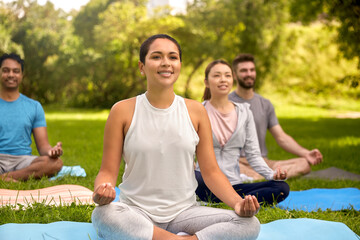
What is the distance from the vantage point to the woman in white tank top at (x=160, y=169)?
2.38 m

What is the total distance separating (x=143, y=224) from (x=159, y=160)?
377mm

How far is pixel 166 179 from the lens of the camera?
2479 millimetres

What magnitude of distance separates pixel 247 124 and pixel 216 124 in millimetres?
303

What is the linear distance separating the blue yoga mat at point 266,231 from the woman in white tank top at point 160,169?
49 cm

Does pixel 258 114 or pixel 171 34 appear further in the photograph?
pixel 171 34

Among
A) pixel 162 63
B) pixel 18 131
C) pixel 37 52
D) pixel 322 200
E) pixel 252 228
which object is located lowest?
pixel 322 200

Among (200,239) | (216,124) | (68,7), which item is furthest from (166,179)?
(68,7)

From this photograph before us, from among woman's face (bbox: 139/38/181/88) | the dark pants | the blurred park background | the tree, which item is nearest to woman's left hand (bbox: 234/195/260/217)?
woman's face (bbox: 139/38/181/88)

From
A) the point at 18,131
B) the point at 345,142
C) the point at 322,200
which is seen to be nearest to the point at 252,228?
the point at 322,200

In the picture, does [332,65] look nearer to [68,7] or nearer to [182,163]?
[68,7]

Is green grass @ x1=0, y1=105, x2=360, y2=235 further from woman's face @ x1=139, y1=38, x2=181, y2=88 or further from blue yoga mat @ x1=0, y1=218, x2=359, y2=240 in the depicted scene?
woman's face @ x1=139, y1=38, x2=181, y2=88

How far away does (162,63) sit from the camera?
2.45m

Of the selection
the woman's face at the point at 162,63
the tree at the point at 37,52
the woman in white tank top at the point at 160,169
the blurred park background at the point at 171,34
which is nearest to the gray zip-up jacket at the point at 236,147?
the woman in white tank top at the point at 160,169

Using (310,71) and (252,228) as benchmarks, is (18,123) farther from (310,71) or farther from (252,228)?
(310,71)
